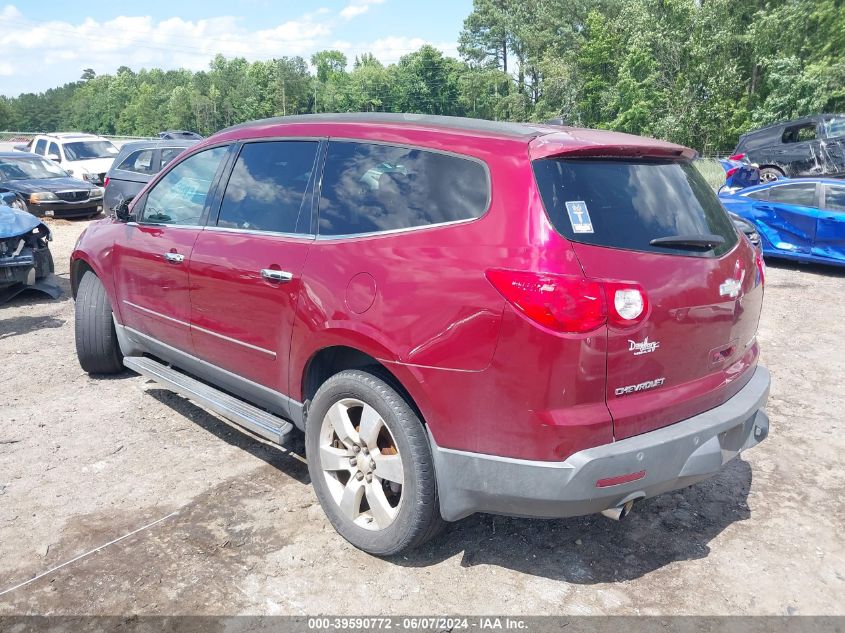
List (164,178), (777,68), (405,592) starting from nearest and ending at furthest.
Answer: (405,592), (164,178), (777,68)

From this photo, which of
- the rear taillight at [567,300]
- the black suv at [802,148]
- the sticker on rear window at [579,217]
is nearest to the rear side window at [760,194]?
the black suv at [802,148]

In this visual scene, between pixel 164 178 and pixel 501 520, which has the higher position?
pixel 164 178

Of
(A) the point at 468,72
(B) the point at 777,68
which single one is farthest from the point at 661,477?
(A) the point at 468,72

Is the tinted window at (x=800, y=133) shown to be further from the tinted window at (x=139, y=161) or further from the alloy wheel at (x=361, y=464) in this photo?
the alloy wheel at (x=361, y=464)

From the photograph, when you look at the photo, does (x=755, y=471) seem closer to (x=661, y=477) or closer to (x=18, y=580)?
(x=661, y=477)

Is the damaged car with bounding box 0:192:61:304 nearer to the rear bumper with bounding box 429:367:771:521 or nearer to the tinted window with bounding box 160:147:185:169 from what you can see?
the tinted window with bounding box 160:147:185:169

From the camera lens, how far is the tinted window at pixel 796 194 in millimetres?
9852

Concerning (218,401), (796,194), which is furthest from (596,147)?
(796,194)

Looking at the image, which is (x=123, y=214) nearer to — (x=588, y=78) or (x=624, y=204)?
(x=624, y=204)

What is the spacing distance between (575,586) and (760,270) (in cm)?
178

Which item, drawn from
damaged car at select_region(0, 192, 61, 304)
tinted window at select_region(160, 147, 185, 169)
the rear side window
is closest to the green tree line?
the rear side window

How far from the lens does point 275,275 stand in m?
3.41

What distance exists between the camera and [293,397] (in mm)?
3484

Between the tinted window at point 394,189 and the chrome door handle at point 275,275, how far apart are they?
0.28 m
